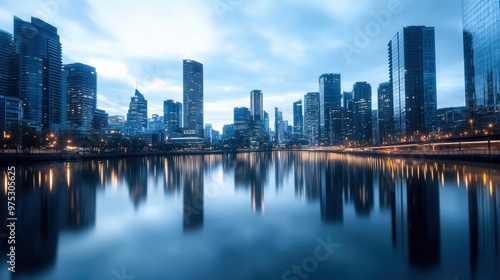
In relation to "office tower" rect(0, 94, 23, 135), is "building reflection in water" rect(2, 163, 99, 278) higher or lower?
lower

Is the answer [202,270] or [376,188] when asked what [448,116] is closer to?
[376,188]

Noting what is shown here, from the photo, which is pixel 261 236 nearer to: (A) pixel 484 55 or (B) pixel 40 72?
(A) pixel 484 55

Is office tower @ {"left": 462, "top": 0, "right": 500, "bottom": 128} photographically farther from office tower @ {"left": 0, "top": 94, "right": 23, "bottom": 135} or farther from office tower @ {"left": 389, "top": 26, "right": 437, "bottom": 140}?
office tower @ {"left": 0, "top": 94, "right": 23, "bottom": 135}

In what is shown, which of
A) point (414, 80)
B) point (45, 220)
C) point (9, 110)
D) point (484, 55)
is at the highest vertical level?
point (414, 80)

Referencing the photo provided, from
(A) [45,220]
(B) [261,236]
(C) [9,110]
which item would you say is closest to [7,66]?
(C) [9,110]

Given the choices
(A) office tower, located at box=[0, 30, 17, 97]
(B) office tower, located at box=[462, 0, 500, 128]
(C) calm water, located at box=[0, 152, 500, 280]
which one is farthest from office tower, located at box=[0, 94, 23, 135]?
(B) office tower, located at box=[462, 0, 500, 128]

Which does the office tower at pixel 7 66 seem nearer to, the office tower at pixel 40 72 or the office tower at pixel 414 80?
the office tower at pixel 40 72

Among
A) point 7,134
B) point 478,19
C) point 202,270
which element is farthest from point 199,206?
point 478,19
